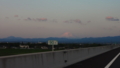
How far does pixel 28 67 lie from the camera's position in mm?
10523

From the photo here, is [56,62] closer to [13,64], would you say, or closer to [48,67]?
[48,67]

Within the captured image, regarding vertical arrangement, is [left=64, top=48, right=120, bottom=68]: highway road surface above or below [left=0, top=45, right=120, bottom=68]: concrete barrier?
below

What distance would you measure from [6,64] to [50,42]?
9342 mm

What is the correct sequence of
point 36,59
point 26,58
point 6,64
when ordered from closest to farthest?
point 6,64 < point 26,58 < point 36,59

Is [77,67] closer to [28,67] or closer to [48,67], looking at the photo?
[48,67]

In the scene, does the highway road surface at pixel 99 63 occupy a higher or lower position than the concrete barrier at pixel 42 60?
lower

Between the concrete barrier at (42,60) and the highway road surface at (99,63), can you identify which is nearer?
the concrete barrier at (42,60)

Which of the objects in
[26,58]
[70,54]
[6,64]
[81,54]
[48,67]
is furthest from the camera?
[81,54]

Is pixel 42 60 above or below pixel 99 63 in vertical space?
above

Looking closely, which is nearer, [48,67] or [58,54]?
[48,67]

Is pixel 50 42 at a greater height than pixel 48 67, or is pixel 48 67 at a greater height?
pixel 50 42

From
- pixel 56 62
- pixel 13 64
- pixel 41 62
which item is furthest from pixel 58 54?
pixel 13 64

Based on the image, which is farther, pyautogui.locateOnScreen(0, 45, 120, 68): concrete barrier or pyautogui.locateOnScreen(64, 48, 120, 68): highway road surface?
pyautogui.locateOnScreen(64, 48, 120, 68): highway road surface

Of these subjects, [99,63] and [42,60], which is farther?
[99,63]
